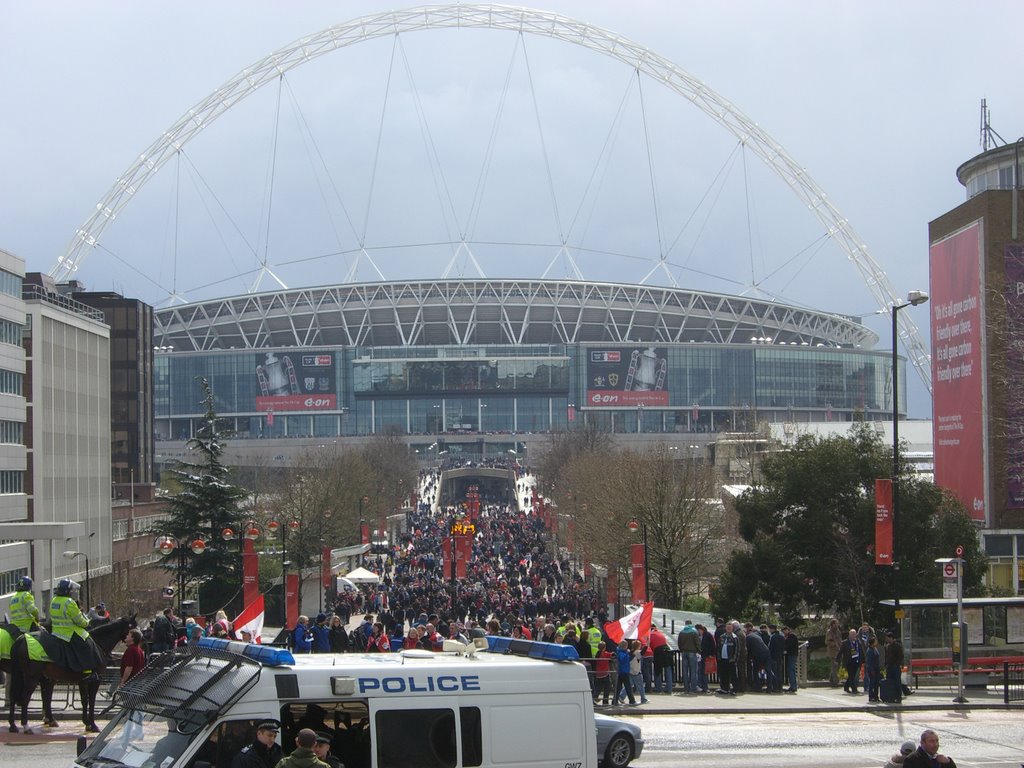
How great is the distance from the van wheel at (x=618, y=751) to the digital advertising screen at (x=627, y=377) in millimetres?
167260

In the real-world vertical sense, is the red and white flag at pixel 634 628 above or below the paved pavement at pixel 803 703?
above

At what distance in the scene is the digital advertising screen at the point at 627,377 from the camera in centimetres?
18150

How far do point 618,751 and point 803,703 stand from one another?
36.7ft

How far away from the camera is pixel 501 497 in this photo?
160 m

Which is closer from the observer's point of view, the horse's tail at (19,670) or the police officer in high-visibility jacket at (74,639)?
the police officer in high-visibility jacket at (74,639)

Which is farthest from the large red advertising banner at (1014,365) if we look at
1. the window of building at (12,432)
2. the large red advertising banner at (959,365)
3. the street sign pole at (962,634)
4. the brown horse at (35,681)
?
the window of building at (12,432)

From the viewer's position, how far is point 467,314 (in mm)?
195875

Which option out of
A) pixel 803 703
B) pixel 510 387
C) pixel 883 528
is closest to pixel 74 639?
pixel 803 703

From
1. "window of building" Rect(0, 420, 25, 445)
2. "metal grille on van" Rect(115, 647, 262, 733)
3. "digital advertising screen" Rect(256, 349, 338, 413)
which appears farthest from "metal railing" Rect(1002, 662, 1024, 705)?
"digital advertising screen" Rect(256, 349, 338, 413)

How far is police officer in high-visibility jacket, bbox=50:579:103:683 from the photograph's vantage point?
1666 centimetres

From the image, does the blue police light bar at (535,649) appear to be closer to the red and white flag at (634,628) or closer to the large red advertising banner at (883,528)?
the red and white flag at (634,628)

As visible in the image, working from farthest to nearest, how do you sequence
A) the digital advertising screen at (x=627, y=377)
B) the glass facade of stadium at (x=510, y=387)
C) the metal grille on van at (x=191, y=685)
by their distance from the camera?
the glass facade of stadium at (x=510, y=387)
the digital advertising screen at (x=627, y=377)
the metal grille on van at (x=191, y=685)

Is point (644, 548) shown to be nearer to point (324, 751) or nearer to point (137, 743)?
point (137, 743)

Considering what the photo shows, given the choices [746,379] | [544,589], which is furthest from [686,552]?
[746,379]
